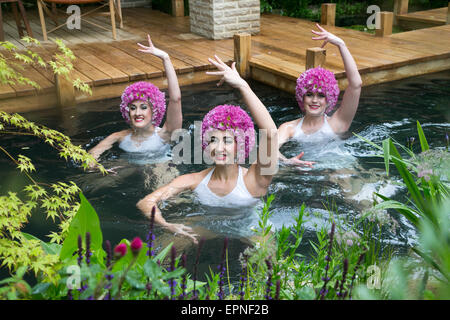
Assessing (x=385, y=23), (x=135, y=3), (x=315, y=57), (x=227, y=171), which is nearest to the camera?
(x=227, y=171)

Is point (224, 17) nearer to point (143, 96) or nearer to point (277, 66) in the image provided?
point (277, 66)

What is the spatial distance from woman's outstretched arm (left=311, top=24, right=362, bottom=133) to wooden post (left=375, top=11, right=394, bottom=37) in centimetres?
415

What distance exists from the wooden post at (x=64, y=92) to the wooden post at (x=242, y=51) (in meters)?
2.50

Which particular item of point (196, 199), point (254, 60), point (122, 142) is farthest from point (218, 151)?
point (254, 60)

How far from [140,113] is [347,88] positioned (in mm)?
2083

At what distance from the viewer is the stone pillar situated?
8.80 meters

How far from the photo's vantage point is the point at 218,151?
3.68 m

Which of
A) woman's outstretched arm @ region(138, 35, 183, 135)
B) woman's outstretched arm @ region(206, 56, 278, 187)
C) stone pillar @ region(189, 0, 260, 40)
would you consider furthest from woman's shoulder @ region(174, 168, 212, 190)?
stone pillar @ region(189, 0, 260, 40)

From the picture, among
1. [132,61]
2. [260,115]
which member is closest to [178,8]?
[132,61]

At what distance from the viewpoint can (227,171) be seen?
391 centimetres

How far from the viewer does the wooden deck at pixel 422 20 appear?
10.9 metres

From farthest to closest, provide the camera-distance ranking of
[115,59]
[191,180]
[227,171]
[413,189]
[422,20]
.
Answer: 1. [422,20]
2. [115,59]
3. [191,180]
4. [227,171]
5. [413,189]

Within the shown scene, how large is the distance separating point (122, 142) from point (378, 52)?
446cm

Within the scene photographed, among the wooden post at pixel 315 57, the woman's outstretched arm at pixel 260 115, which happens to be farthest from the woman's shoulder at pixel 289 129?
the woman's outstretched arm at pixel 260 115
